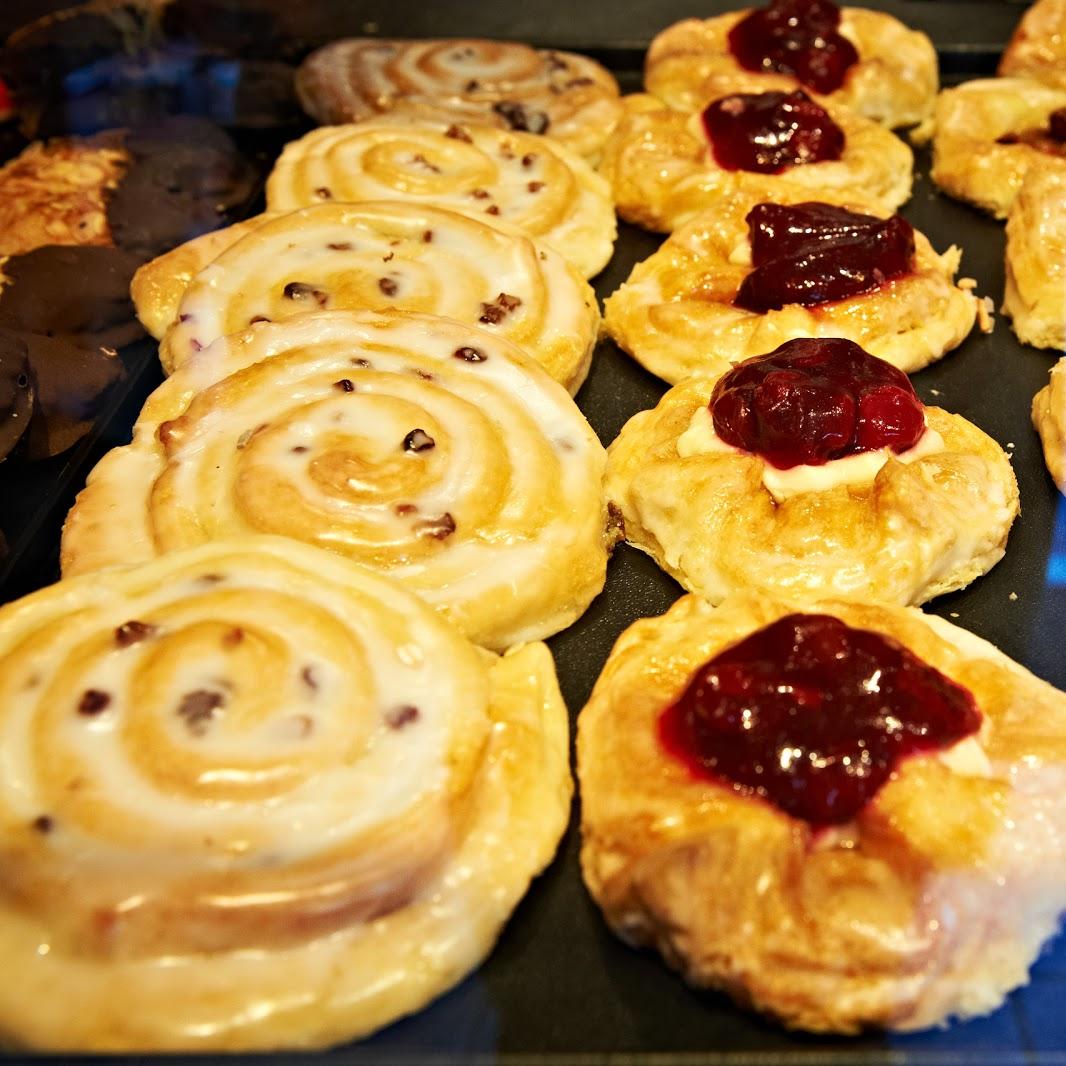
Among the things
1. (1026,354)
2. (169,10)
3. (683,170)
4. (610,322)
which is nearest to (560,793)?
(610,322)

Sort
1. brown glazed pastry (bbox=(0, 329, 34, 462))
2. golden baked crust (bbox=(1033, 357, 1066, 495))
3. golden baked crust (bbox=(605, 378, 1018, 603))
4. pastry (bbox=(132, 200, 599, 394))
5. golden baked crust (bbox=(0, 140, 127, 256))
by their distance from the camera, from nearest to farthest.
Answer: golden baked crust (bbox=(605, 378, 1018, 603)) → brown glazed pastry (bbox=(0, 329, 34, 462)) → golden baked crust (bbox=(1033, 357, 1066, 495)) → pastry (bbox=(132, 200, 599, 394)) → golden baked crust (bbox=(0, 140, 127, 256))

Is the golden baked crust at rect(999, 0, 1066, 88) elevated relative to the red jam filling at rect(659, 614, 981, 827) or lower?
elevated

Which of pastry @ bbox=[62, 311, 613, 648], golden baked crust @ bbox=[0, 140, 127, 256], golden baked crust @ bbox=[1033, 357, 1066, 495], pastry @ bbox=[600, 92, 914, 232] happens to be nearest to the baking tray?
golden baked crust @ bbox=[1033, 357, 1066, 495]

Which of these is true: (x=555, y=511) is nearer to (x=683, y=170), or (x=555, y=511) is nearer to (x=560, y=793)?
(x=560, y=793)

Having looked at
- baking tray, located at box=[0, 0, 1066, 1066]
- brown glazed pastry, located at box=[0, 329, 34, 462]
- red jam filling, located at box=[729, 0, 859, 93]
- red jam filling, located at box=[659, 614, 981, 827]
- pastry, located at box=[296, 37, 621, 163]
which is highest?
red jam filling, located at box=[729, 0, 859, 93]

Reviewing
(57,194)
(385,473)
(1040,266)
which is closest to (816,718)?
(385,473)

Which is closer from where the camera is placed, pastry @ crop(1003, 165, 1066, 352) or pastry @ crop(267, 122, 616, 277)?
pastry @ crop(1003, 165, 1066, 352)

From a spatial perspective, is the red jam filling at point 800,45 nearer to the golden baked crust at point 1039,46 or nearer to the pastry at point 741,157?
the pastry at point 741,157

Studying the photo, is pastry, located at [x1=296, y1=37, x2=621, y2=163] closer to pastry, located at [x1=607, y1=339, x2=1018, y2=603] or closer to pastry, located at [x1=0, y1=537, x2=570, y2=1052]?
pastry, located at [x1=607, y1=339, x2=1018, y2=603]

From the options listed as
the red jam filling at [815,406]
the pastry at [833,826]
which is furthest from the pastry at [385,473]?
the pastry at [833,826]
